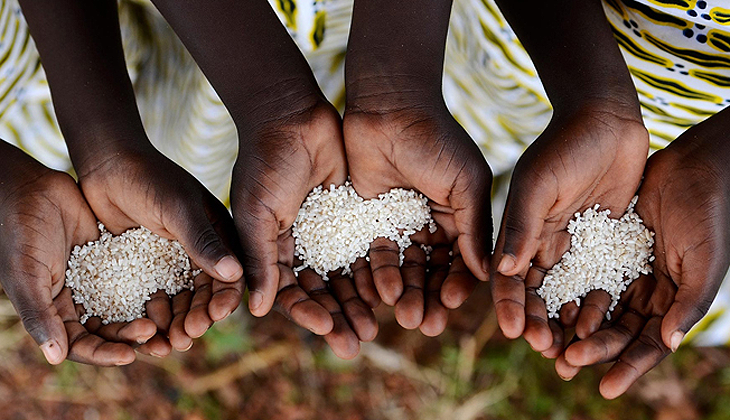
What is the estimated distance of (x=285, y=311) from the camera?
1.35 m

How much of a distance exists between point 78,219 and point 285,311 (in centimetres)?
48

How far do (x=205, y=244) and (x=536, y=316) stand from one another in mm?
657

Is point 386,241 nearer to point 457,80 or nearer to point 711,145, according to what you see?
point 457,80

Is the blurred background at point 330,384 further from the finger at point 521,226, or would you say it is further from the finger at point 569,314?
the finger at point 521,226

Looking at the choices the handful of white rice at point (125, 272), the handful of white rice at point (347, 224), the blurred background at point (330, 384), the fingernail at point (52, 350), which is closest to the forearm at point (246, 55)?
the handful of white rice at point (347, 224)

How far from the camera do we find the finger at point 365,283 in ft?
4.59

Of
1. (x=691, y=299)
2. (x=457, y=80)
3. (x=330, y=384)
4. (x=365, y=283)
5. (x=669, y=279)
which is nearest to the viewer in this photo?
(x=691, y=299)

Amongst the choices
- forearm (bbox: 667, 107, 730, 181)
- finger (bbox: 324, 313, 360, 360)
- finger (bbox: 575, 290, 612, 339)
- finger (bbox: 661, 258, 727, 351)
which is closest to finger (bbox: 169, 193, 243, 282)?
finger (bbox: 324, 313, 360, 360)

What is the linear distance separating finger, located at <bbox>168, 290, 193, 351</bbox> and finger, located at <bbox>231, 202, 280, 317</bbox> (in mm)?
134

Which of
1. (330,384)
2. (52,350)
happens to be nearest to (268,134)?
(52,350)

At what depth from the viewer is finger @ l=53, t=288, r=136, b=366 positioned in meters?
1.23

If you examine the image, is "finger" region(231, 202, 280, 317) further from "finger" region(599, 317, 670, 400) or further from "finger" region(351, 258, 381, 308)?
"finger" region(599, 317, 670, 400)

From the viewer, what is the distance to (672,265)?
4.21ft

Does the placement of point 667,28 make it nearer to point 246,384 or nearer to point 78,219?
point 78,219
